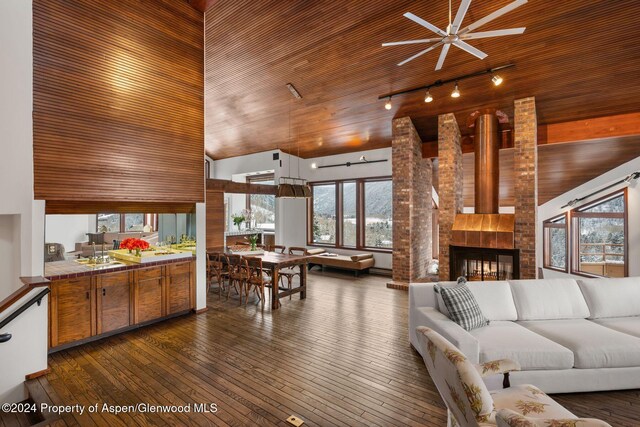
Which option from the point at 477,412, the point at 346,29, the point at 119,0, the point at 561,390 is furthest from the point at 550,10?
the point at 119,0

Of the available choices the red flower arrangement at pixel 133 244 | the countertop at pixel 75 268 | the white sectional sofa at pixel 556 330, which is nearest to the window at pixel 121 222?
the red flower arrangement at pixel 133 244

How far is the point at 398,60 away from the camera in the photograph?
16.5 feet

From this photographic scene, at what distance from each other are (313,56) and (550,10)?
3.34m

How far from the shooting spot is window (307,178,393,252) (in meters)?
8.28

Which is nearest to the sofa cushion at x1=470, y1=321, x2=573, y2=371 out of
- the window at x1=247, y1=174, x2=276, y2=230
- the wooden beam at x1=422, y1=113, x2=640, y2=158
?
the wooden beam at x1=422, y1=113, x2=640, y2=158

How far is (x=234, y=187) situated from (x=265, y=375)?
5.12m

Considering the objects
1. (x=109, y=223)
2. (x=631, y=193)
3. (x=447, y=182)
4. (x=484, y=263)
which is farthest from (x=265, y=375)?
(x=631, y=193)

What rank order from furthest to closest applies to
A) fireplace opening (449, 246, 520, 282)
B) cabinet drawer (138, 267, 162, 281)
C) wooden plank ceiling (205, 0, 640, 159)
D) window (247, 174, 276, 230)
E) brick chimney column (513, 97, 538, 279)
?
window (247, 174, 276, 230) → fireplace opening (449, 246, 520, 282) → brick chimney column (513, 97, 538, 279) → cabinet drawer (138, 267, 162, 281) → wooden plank ceiling (205, 0, 640, 159)

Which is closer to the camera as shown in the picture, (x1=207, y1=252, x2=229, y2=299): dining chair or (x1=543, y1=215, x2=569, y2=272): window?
(x1=207, y1=252, x2=229, y2=299): dining chair

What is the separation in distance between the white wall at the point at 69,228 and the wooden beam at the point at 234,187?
8.75 ft

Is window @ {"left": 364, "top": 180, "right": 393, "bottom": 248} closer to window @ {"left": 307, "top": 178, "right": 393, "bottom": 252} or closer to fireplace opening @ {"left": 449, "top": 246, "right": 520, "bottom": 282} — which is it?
window @ {"left": 307, "top": 178, "right": 393, "bottom": 252}

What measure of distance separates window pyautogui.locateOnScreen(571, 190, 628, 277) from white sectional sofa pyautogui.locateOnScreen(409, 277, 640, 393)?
454cm

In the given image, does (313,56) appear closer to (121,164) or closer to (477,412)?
(121,164)

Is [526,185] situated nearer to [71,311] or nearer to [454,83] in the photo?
[454,83]
